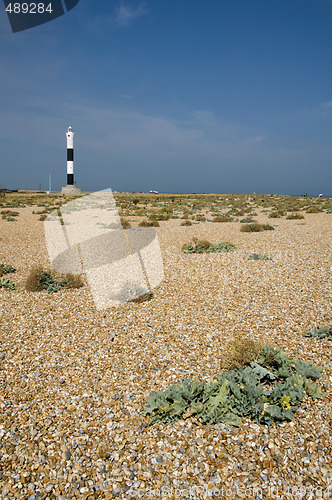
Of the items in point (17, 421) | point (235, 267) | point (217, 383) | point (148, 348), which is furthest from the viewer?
point (235, 267)

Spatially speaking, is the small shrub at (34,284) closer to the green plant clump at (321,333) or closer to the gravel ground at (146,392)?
the gravel ground at (146,392)

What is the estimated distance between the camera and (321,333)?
19.0ft

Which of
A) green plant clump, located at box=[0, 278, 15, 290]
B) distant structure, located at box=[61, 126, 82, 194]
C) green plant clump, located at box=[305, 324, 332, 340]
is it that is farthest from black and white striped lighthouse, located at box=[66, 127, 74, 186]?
green plant clump, located at box=[305, 324, 332, 340]

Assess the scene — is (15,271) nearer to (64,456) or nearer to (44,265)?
(44,265)

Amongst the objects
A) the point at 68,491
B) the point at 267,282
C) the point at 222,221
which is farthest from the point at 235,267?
the point at 222,221

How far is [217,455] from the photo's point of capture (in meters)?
3.36

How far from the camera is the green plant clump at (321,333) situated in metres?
5.63

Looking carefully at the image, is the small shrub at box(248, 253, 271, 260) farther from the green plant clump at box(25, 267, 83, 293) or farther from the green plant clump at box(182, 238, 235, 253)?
the green plant clump at box(25, 267, 83, 293)

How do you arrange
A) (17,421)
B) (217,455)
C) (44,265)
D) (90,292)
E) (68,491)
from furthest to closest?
(44,265) < (90,292) < (17,421) < (217,455) < (68,491)

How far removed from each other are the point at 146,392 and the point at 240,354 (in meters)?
1.49

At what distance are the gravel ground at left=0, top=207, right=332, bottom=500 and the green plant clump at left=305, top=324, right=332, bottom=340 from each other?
6.3 inches

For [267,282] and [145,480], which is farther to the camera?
[267,282]

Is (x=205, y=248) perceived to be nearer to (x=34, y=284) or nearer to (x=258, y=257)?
(x=258, y=257)

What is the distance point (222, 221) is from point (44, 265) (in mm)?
16211
